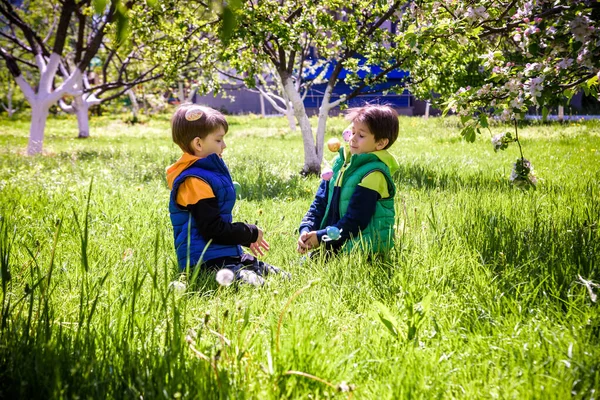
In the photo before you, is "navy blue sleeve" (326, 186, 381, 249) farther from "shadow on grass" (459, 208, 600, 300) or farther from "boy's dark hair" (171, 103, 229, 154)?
"boy's dark hair" (171, 103, 229, 154)

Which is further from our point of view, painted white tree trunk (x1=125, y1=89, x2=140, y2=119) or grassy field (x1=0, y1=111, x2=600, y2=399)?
painted white tree trunk (x1=125, y1=89, x2=140, y2=119)

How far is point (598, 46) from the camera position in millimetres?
2980

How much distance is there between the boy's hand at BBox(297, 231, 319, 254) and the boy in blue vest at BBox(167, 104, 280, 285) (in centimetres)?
25

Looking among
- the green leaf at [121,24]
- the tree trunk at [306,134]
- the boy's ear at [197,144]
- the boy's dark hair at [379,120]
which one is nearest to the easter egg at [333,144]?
the boy's dark hair at [379,120]

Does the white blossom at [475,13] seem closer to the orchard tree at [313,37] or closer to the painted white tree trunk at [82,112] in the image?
the orchard tree at [313,37]

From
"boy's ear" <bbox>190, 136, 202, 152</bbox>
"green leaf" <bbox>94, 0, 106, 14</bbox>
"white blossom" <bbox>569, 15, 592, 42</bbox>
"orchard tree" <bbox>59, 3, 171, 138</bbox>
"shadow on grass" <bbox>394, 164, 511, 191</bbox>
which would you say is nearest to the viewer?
"green leaf" <bbox>94, 0, 106, 14</bbox>

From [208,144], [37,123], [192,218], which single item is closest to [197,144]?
[208,144]

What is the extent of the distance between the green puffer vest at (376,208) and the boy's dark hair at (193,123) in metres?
0.91

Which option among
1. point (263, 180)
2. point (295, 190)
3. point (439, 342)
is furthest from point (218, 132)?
point (263, 180)

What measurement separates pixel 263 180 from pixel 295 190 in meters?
0.82

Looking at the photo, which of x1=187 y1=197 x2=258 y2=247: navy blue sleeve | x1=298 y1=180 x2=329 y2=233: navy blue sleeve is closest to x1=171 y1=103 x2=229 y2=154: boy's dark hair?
x1=187 y1=197 x2=258 y2=247: navy blue sleeve

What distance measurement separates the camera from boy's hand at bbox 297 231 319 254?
3.41 meters

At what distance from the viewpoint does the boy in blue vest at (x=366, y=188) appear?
3361mm

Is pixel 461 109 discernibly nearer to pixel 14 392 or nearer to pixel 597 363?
pixel 597 363
